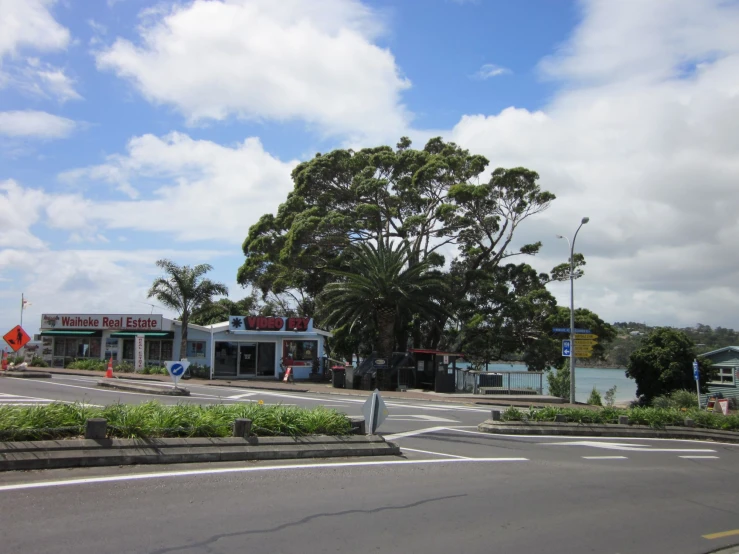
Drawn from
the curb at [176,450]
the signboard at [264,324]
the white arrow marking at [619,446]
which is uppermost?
the signboard at [264,324]

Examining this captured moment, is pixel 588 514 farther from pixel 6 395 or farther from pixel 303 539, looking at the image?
pixel 6 395

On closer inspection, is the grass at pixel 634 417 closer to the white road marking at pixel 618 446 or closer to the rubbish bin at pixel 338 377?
the white road marking at pixel 618 446

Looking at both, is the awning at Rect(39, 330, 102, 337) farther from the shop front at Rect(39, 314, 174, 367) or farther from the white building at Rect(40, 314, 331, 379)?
the white building at Rect(40, 314, 331, 379)

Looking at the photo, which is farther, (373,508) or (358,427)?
(358,427)

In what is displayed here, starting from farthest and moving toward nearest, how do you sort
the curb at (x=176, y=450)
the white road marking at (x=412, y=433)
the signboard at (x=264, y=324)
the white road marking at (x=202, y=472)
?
the signboard at (x=264, y=324) < the white road marking at (x=412, y=433) < the curb at (x=176, y=450) < the white road marking at (x=202, y=472)

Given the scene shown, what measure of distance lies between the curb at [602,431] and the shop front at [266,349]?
76.4 feet

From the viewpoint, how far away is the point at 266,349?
→ 3988 cm

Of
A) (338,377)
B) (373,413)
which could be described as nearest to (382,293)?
(338,377)

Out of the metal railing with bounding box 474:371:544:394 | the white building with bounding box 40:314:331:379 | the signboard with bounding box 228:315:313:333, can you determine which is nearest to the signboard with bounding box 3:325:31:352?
the white building with bounding box 40:314:331:379

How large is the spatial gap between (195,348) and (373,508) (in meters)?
34.1

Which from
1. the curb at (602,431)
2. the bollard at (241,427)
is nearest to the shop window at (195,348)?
the curb at (602,431)

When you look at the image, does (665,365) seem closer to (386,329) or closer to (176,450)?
(386,329)

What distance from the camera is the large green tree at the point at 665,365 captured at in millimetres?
39500

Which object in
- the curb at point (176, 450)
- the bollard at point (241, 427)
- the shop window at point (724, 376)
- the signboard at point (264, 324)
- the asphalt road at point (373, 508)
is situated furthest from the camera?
the shop window at point (724, 376)
